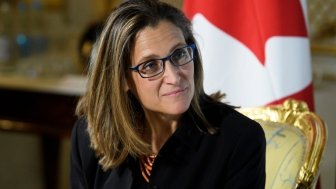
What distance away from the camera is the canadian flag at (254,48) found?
1.69 metres

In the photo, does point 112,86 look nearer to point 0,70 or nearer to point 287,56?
point 287,56

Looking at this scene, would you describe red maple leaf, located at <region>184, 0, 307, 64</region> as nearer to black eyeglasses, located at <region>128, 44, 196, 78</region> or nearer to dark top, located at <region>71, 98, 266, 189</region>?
dark top, located at <region>71, 98, 266, 189</region>

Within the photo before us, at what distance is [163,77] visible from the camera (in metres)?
1.08

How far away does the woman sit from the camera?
1.08 meters

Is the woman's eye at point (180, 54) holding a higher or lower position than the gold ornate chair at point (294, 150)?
higher

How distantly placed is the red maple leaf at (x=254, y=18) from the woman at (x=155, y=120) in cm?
56

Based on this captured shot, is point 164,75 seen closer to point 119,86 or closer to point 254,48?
point 119,86

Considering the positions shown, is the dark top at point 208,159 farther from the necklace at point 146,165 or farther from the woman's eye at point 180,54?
the woman's eye at point 180,54

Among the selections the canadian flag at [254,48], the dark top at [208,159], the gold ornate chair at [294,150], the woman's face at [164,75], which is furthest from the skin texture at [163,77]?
the canadian flag at [254,48]

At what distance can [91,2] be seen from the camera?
3.45 metres

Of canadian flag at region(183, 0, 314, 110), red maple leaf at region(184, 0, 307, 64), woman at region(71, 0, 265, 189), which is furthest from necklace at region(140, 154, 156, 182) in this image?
red maple leaf at region(184, 0, 307, 64)

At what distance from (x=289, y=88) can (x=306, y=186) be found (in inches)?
18.2

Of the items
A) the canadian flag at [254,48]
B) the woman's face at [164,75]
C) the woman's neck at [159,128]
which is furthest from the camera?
the canadian flag at [254,48]

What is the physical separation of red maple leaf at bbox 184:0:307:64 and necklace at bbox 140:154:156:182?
2.14 ft
